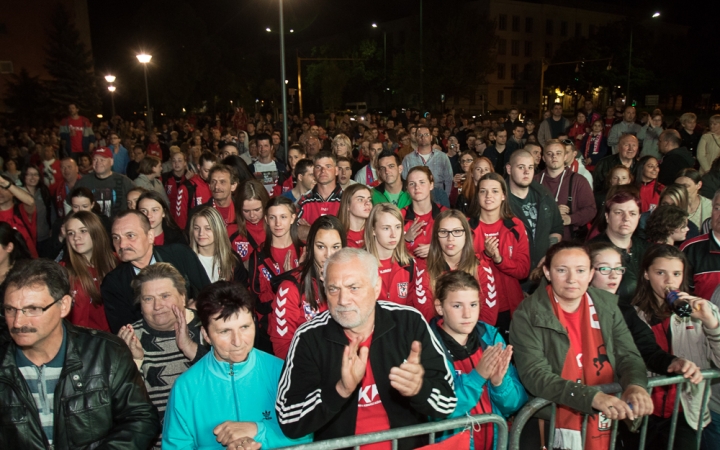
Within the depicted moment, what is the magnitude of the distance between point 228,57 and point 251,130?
29.5m

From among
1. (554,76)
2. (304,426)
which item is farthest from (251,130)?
(554,76)

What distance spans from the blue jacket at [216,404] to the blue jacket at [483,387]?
961 mm

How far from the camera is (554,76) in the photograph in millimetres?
55219

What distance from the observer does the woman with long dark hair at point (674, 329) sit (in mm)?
3223

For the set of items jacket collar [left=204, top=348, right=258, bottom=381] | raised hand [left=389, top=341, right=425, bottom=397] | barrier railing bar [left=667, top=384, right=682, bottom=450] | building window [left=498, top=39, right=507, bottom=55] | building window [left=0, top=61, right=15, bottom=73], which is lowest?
barrier railing bar [left=667, top=384, right=682, bottom=450]

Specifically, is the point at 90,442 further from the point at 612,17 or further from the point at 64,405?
the point at 612,17

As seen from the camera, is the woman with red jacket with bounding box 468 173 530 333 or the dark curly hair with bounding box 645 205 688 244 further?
the woman with red jacket with bounding box 468 173 530 333

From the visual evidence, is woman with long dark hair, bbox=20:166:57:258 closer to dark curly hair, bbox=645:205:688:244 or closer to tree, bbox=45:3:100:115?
dark curly hair, bbox=645:205:688:244

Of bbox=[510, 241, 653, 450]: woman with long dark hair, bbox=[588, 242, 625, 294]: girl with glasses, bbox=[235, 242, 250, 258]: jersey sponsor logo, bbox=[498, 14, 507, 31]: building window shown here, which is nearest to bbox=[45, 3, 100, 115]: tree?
bbox=[235, 242, 250, 258]: jersey sponsor logo

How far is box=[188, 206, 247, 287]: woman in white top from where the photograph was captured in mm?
5051

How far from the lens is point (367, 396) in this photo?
9.34 feet

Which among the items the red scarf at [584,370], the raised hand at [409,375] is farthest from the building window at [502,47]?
the raised hand at [409,375]

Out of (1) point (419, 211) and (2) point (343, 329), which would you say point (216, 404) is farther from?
(1) point (419, 211)

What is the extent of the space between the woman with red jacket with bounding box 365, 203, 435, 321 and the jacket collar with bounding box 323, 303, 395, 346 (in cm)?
162
